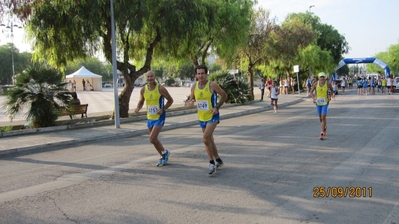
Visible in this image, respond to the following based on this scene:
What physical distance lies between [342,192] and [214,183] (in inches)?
76.9

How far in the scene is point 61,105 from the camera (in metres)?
13.7

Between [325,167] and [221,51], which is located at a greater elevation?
[221,51]

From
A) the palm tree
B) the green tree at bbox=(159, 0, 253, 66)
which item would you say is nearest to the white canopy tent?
the green tree at bbox=(159, 0, 253, 66)

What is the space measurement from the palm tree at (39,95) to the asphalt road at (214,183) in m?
4.05

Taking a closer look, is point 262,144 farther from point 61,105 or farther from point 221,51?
point 221,51

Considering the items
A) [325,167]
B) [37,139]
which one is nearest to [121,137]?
[37,139]

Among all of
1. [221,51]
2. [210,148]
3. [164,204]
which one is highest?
[221,51]

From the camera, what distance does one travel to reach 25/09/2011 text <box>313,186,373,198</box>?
16.9 feet

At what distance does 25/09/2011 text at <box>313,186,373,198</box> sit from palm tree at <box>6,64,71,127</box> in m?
10.8

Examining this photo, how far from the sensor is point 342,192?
528cm

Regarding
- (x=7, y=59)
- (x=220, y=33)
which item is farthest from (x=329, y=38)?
(x=7, y=59)

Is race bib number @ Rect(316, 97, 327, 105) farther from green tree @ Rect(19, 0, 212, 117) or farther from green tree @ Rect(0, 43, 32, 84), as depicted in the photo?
green tree @ Rect(0, 43, 32, 84)

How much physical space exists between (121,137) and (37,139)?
2576 millimetres

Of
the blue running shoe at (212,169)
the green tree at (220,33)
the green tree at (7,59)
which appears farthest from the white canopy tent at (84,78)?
the blue running shoe at (212,169)
